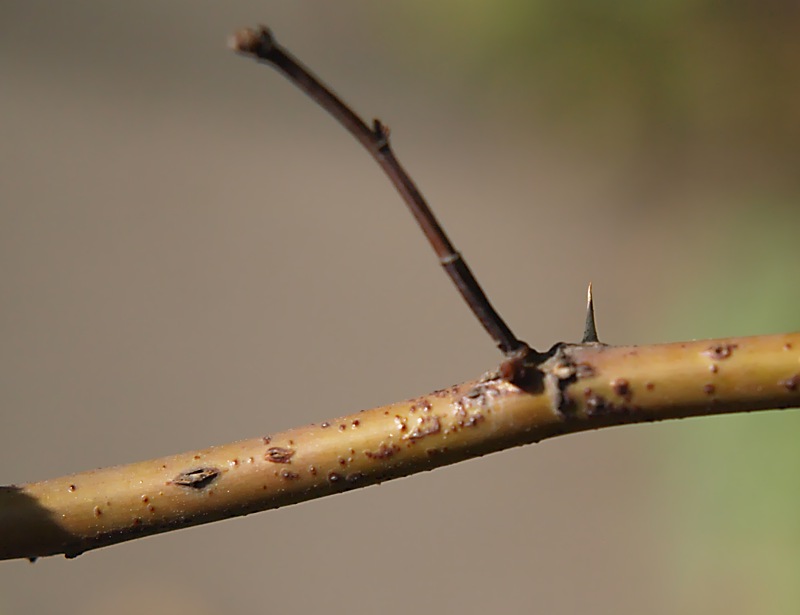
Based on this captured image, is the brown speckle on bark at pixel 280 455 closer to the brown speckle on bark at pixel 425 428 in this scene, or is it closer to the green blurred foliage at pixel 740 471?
the brown speckle on bark at pixel 425 428

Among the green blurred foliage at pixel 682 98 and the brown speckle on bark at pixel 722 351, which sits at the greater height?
the green blurred foliage at pixel 682 98

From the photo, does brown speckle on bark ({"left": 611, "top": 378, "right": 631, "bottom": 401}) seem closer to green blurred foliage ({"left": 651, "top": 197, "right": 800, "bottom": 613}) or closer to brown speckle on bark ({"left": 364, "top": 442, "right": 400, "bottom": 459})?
brown speckle on bark ({"left": 364, "top": 442, "right": 400, "bottom": 459})

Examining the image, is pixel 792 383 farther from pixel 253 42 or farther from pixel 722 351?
pixel 253 42

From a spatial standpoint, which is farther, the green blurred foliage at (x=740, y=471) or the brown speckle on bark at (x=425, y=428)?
the green blurred foliage at (x=740, y=471)

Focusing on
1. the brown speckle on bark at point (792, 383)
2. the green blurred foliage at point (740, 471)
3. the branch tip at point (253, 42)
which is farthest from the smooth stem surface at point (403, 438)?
the green blurred foliage at point (740, 471)

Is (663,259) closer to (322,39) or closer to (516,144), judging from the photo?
(516,144)

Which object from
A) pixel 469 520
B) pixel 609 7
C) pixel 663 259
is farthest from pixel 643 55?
pixel 469 520
